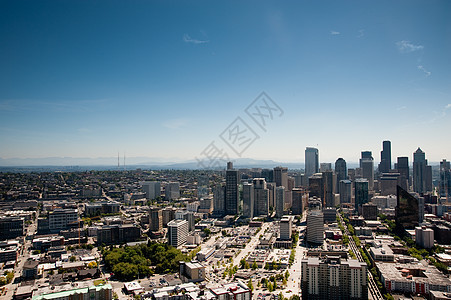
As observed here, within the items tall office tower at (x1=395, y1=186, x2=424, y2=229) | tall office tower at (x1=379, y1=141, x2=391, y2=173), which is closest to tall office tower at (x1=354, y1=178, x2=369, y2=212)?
tall office tower at (x1=395, y1=186, x2=424, y2=229)

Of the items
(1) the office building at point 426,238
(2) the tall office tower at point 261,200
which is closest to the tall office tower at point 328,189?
(2) the tall office tower at point 261,200

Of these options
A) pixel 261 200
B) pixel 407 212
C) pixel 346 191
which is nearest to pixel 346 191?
pixel 346 191

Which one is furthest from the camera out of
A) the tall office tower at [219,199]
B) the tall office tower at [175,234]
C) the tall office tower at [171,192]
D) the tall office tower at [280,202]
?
the tall office tower at [171,192]

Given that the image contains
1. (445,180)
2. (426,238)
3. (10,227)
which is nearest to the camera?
(426,238)

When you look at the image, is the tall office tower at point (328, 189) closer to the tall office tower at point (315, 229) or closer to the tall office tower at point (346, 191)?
the tall office tower at point (346, 191)

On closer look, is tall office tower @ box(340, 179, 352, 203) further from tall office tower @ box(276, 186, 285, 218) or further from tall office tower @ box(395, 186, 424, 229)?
tall office tower @ box(395, 186, 424, 229)

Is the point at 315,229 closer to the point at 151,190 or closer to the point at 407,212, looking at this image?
the point at 407,212
